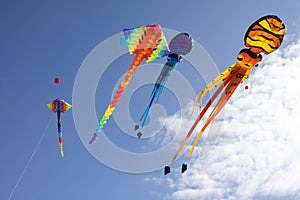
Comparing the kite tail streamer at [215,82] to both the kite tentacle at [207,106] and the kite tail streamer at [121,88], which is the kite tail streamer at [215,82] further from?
the kite tail streamer at [121,88]

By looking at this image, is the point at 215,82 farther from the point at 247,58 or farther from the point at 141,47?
the point at 141,47

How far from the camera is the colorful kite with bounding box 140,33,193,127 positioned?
79.9ft

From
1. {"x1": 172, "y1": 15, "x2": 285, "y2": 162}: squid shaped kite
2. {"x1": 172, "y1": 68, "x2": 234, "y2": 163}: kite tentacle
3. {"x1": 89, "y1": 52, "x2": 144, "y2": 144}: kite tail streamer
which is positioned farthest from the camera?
{"x1": 89, "y1": 52, "x2": 144, "y2": 144}: kite tail streamer

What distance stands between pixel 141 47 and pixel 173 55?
203 cm

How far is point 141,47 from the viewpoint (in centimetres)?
2519

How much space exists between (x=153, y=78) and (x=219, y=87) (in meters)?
5.15

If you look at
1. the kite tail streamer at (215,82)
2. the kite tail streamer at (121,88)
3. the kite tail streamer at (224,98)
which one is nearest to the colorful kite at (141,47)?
the kite tail streamer at (121,88)

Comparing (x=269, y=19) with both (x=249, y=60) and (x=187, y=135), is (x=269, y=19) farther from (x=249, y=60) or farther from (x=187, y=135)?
(x=187, y=135)

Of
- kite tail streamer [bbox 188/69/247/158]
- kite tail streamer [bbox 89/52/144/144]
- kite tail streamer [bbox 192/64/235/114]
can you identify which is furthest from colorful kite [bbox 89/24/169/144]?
kite tail streamer [bbox 188/69/247/158]

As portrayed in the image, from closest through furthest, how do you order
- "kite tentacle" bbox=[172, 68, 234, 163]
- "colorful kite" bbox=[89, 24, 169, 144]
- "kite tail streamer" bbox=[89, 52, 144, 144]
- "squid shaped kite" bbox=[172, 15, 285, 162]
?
"squid shaped kite" bbox=[172, 15, 285, 162], "kite tentacle" bbox=[172, 68, 234, 163], "colorful kite" bbox=[89, 24, 169, 144], "kite tail streamer" bbox=[89, 52, 144, 144]

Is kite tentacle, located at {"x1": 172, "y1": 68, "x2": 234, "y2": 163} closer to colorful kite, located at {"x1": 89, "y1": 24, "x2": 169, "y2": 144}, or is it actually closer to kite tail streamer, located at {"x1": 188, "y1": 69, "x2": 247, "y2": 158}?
kite tail streamer, located at {"x1": 188, "y1": 69, "x2": 247, "y2": 158}

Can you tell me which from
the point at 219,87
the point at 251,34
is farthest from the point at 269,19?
the point at 219,87

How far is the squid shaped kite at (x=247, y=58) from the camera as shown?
70.9 feet

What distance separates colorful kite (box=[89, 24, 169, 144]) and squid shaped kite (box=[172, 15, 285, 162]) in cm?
380
